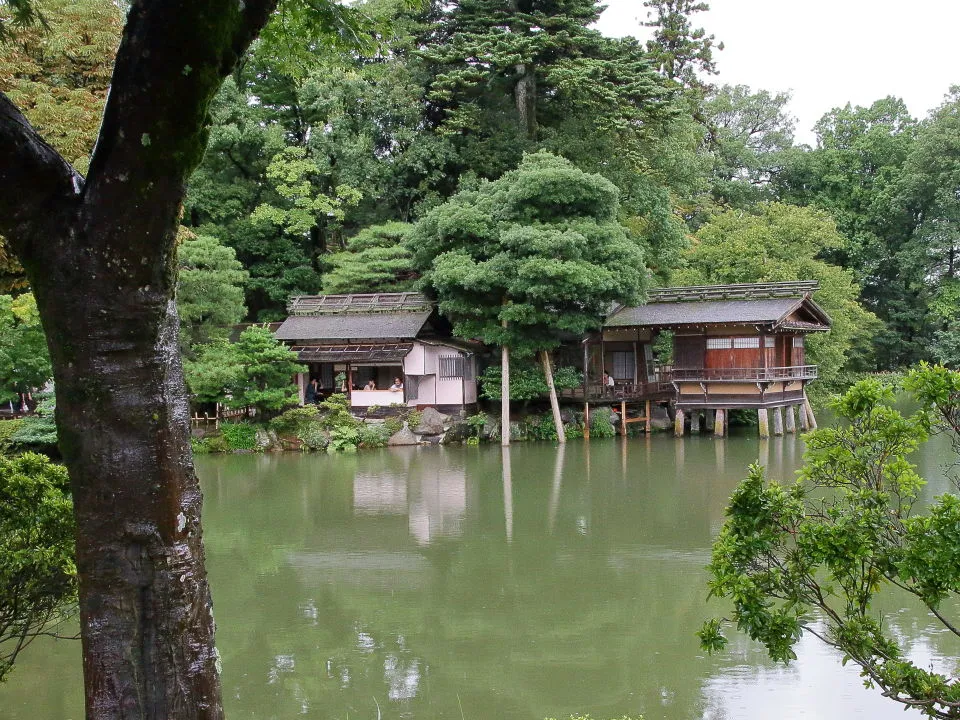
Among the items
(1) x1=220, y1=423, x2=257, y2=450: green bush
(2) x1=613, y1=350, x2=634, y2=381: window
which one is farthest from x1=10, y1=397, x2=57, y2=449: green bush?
(2) x1=613, y1=350, x2=634, y2=381: window

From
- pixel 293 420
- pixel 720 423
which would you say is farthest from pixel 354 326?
pixel 720 423

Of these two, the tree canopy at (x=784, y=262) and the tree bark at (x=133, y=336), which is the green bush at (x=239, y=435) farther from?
the tree bark at (x=133, y=336)

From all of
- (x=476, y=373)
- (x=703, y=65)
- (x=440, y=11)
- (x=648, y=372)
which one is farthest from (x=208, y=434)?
Answer: (x=703, y=65)

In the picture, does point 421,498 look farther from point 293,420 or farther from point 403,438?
point 293,420

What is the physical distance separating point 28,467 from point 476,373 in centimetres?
1793

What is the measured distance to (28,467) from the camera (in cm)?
522

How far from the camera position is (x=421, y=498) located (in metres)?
13.9

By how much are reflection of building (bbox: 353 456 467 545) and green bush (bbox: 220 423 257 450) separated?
4.78 m

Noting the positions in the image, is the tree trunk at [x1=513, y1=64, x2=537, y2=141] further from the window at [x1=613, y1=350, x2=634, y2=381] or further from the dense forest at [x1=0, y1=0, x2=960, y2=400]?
the window at [x1=613, y1=350, x2=634, y2=381]

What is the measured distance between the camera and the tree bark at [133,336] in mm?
2930

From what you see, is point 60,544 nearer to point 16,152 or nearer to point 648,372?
point 16,152

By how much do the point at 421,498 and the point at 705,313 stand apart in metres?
9.91

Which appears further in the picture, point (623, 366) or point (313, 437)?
point (623, 366)

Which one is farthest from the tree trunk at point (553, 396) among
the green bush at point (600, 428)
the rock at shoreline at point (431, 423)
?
the rock at shoreline at point (431, 423)
